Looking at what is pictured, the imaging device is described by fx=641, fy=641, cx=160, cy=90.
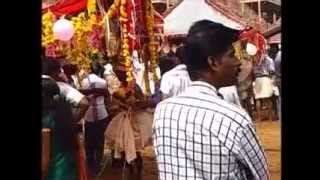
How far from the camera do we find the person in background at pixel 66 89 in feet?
9.86

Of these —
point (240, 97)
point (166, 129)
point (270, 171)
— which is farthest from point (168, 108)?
point (270, 171)

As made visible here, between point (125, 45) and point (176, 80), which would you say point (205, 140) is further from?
point (125, 45)

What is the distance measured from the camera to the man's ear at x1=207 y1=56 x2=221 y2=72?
295cm

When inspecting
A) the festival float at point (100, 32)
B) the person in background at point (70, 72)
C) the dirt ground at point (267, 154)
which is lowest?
the dirt ground at point (267, 154)

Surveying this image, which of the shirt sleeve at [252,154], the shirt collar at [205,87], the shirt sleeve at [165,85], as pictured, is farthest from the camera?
the shirt sleeve at [165,85]

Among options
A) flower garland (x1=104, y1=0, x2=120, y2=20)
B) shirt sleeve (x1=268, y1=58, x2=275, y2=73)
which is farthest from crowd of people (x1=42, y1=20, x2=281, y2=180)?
flower garland (x1=104, y1=0, x2=120, y2=20)

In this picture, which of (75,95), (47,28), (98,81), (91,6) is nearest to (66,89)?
(75,95)

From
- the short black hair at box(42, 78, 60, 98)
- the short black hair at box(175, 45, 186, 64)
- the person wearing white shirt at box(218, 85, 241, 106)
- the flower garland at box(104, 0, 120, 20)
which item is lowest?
the person wearing white shirt at box(218, 85, 241, 106)

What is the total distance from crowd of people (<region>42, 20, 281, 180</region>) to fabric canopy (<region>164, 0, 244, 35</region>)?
34 mm

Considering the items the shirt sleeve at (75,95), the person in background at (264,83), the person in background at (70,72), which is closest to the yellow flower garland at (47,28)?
the person in background at (70,72)

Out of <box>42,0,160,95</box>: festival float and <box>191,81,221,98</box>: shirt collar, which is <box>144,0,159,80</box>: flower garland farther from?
<box>191,81,221,98</box>: shirt collar

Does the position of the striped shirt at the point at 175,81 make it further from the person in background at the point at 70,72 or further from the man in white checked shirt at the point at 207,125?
the person in background at the point at 70,72

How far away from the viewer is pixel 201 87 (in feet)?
9.56

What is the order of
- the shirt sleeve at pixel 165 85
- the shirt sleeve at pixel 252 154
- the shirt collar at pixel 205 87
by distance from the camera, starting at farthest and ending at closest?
the shirt sleeve at pixel 165 85, the shirt collar at pixel 205 87, the shirt sleeve at pixel 252 154
